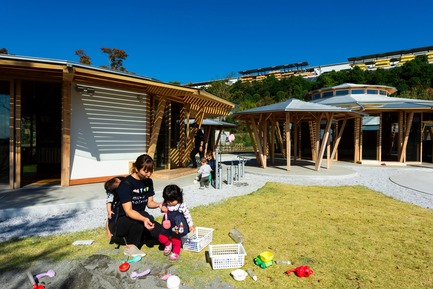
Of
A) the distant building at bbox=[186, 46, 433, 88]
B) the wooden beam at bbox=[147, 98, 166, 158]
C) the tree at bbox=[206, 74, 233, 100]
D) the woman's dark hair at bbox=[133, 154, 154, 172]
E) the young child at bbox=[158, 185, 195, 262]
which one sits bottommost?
the young child at bbox=[158, 185, 195, 262]

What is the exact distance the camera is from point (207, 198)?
6836 mm

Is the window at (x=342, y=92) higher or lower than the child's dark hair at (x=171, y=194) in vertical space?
higher

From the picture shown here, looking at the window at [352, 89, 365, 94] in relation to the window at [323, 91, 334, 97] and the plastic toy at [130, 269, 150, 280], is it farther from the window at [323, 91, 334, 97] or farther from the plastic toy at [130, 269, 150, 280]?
the plastic toy at [130, 269, 150, 280]

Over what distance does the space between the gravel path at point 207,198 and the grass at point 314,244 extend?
464 millimetres

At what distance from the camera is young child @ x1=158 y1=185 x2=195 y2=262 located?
3.44 m

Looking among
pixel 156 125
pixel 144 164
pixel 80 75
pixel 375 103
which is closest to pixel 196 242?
pixel 144 164

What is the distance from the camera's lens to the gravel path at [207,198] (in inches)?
179

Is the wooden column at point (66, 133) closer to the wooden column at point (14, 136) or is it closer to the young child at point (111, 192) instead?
the wooden column at point (14, 136)

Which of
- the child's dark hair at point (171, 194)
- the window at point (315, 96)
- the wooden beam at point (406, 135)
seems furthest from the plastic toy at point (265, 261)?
the window at point (315, 96)

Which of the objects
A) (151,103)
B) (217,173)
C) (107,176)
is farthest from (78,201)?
(151,103)

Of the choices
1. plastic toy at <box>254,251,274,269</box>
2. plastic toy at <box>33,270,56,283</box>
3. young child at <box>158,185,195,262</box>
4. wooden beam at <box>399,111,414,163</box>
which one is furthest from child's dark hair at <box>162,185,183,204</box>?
wooden beam at <box>399,111,414,163</box>

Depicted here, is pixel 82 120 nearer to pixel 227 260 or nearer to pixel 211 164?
pixel 211 164

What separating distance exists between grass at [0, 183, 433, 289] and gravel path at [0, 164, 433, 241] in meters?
0.46

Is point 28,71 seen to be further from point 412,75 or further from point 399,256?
point 412,75
